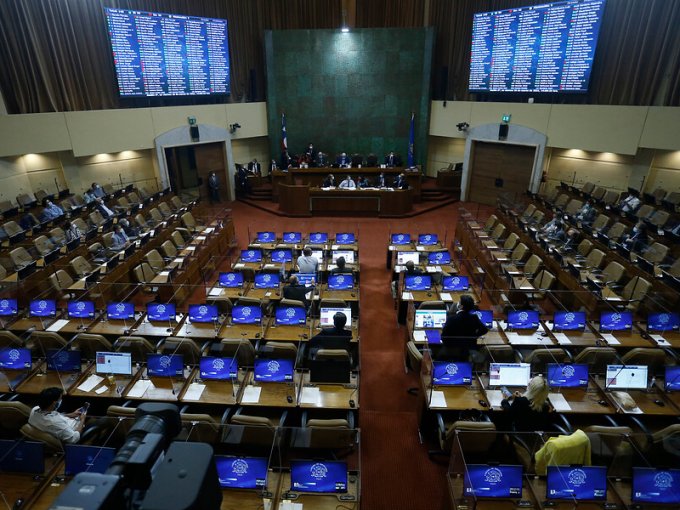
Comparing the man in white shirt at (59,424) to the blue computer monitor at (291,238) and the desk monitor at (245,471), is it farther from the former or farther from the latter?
the blue computer monitor at (291,238)

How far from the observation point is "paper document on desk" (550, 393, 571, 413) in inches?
206

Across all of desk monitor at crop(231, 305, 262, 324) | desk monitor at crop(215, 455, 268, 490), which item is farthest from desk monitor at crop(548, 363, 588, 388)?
desk monitor at crop(231, 305, 262, 324)

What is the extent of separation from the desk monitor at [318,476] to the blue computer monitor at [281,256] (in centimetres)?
589

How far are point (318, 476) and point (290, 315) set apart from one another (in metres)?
3.20

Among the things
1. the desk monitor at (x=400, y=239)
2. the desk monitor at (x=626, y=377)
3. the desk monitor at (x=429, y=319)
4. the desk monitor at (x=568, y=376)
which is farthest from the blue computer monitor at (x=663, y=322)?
the desk monitor at (x=400, y=239)

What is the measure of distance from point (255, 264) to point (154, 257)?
232cm

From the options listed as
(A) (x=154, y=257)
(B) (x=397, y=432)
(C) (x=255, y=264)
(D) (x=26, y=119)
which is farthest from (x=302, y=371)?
(D) (x=26, y=119)

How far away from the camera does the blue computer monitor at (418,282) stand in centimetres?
823

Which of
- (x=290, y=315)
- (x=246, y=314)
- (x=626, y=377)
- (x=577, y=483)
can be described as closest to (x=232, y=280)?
(x=246, y=314)

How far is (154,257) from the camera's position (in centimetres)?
973

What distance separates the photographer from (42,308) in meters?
7.20

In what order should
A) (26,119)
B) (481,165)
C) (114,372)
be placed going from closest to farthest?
1. (114,372)
2. (26,119)
3. (481,165)

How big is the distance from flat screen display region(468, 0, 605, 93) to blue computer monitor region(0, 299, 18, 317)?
49.9ft

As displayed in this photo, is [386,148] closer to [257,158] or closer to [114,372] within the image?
[257,158]
